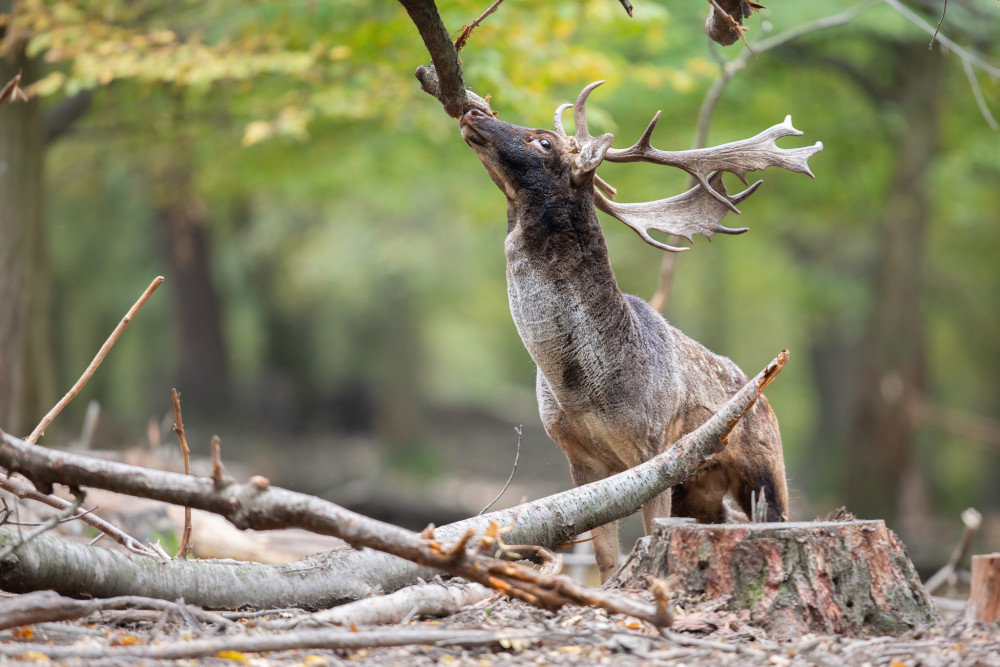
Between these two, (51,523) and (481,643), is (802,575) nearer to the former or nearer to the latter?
(481,643)

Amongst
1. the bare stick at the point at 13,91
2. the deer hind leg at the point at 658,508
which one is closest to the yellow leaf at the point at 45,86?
the bare stick at the point at 13,91

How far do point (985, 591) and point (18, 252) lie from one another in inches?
367

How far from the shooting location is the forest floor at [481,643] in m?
3.43

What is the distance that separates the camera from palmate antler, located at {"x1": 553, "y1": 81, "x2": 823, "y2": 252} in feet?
19.2

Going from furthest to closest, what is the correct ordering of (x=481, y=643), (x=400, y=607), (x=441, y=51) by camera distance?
(x=441, y=51), (x=400, y=607), (x=481, y=643)

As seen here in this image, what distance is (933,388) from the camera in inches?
952

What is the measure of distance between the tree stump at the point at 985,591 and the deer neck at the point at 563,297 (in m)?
1.98

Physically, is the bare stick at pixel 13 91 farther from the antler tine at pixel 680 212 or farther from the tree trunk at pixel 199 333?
the tree trunk at pixel 199 333

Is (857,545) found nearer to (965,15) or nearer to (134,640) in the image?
(134,640)

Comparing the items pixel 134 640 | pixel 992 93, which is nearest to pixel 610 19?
pixel 992 93

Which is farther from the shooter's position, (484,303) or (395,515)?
(484,303)

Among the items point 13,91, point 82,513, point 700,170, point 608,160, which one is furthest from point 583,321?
point 13,91

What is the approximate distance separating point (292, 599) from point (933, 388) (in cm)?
2264

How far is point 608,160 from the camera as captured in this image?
5867mm
